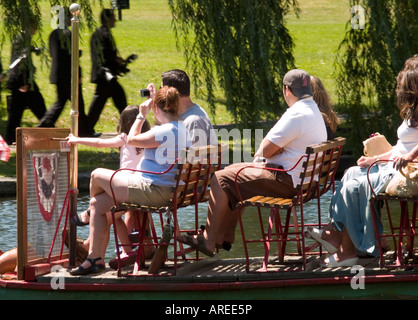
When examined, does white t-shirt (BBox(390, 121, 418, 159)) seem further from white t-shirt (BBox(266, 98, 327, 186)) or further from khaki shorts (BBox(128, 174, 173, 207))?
khaki shorts (BBox(128, 174, 173, 207))

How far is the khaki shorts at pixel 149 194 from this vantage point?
261 inches

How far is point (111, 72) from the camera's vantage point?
14.2 meters

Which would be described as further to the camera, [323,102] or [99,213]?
[323,102]

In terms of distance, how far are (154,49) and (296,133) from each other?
18.0 m

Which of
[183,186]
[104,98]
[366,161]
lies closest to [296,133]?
[366,161]

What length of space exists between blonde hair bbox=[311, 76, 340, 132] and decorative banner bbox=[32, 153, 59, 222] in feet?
6.37

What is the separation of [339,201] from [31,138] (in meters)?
2.13

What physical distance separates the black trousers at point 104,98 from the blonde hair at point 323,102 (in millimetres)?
7171

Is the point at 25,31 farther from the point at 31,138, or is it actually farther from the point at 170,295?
the point at 170,295

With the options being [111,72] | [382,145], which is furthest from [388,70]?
[382,145]

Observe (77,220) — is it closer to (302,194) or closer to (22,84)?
(302,194)

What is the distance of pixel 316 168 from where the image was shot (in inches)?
268

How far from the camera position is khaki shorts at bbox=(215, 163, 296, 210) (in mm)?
6793

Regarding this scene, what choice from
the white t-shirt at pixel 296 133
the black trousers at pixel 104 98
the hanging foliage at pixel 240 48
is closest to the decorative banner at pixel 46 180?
the white t-shirt at pixel 296 133
